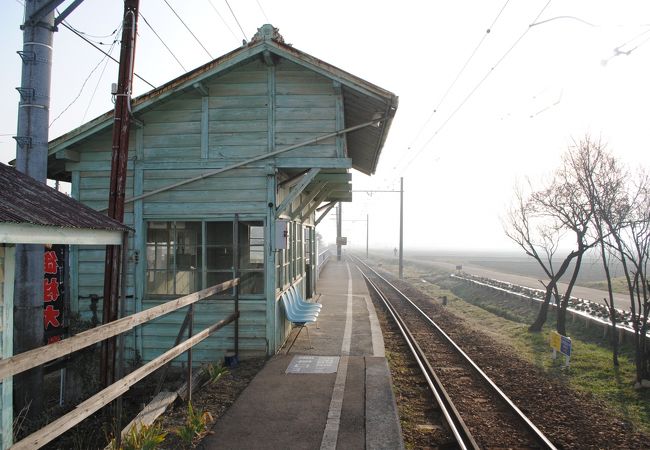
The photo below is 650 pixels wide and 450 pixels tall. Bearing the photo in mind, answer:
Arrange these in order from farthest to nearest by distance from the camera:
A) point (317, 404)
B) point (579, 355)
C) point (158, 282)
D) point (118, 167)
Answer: point (579, 355)
point (158, 282)
point (118, 167)
point (317, 404)

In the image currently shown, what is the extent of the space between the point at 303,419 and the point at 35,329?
11.8 feet

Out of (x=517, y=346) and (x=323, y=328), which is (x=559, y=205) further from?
(x=323, y=328)

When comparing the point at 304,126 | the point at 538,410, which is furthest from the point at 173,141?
the point at 538,410

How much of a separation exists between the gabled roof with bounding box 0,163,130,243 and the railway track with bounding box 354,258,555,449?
439cm

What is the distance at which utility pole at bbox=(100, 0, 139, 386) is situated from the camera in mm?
5746

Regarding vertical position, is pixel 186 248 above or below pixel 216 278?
above

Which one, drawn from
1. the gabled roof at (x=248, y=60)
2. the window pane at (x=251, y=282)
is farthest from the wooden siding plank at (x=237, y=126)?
the window pane at (x=251, y=282)

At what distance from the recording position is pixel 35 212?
3.67m

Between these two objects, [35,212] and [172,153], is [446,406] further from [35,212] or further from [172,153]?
[172,153]

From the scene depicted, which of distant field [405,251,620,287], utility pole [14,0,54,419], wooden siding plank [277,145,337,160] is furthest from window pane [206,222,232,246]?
distant field [405,251,620,287]

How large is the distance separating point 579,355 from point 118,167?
983 cm

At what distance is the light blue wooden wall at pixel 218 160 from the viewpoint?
8094 millimetres

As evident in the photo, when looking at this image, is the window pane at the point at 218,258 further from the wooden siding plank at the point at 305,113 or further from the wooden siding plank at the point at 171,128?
the wooden siding plank at the point at 305,113

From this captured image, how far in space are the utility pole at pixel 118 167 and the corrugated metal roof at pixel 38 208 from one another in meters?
1.20
